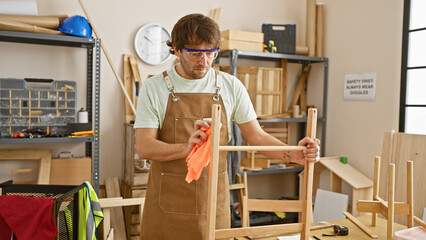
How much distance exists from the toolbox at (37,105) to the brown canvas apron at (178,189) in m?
1.51

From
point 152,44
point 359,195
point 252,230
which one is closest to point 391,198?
point 252,230

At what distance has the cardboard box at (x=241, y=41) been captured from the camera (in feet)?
11.7

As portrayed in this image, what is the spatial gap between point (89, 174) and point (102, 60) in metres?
1.00

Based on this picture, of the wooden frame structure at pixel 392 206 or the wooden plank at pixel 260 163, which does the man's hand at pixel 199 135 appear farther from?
the wooden plank at pixel 260 163

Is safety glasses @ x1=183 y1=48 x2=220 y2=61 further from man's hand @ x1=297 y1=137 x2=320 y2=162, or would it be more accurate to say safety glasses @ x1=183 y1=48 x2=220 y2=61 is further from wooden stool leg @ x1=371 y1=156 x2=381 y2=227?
wooden stool leg @ x1=371 y1=156 x2=381 y2=227

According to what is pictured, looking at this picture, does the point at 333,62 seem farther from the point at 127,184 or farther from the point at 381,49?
the point at 127,184

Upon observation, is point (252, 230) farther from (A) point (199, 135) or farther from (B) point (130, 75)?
(B) point (130, 75)

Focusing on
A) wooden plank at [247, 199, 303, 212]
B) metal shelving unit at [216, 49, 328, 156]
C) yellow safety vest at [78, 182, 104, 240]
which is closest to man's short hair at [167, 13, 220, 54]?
wooden plank at [247, 199, 303, 212]

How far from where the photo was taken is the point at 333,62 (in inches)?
158

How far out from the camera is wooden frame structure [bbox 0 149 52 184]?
304 centimetres

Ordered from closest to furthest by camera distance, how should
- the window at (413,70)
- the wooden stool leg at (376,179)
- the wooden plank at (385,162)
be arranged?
the wooden stool leg at (376,179) < the wooden plank at (385,162) < the window at (413,70)

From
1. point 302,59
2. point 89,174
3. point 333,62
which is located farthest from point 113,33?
point 333,62

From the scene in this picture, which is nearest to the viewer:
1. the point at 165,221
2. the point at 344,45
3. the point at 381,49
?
the point at 165,221

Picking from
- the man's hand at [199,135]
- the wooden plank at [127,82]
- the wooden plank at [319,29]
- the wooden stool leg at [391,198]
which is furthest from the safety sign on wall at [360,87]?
the man's hand at [199,135]
